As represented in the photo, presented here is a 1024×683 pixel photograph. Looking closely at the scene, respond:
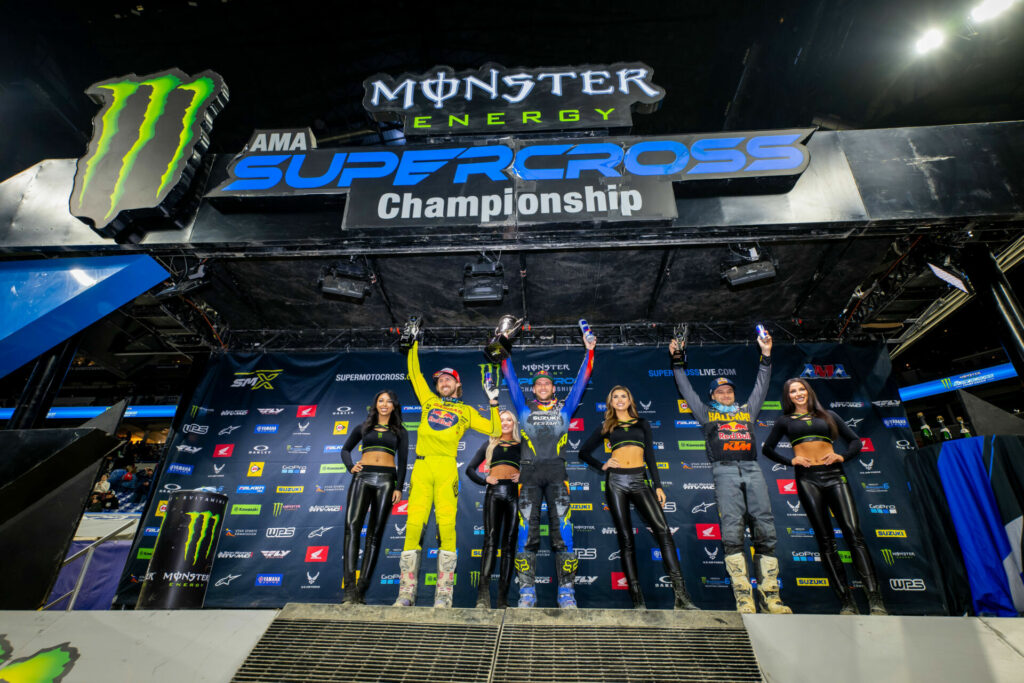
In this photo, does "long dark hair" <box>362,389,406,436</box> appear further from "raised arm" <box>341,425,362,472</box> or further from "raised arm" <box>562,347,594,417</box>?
"raised arm" <box>562,347,594,417</box>

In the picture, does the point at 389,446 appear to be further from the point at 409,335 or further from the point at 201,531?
the point at 201,531

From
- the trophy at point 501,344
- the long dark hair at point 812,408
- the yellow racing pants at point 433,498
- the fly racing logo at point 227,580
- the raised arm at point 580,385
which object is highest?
the trophy at point 501,344

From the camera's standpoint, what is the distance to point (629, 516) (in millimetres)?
3719

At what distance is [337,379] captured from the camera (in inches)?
263

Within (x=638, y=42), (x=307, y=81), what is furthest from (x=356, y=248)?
(x=638, y=42)

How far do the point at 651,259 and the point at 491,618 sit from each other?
4545 mm

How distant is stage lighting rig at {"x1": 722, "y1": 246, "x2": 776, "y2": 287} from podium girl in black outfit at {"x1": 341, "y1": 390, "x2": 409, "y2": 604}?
408cm

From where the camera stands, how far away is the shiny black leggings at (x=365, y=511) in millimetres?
3658

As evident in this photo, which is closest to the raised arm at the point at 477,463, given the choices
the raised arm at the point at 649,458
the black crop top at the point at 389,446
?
the black crop top at the point at 389,446

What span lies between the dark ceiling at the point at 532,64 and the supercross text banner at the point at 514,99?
5.13 feet

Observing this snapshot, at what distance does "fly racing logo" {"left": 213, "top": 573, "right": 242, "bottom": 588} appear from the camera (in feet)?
17.3

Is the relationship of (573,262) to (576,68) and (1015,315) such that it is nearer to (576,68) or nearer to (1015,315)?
(576,68)

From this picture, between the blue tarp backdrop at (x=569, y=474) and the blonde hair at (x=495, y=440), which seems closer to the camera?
the blonde hair at (x=495, y=440)

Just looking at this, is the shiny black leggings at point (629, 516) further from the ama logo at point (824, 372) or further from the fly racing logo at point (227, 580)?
the fly racing logo at point (227, 580)
